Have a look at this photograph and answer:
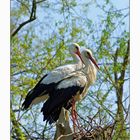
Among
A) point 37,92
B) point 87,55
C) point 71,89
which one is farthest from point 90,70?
point 37,92

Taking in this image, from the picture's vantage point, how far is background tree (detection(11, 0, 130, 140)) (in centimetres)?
514

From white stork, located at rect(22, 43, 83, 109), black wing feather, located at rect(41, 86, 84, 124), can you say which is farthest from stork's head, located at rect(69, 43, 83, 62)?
black wing feather, located at rect(41, 86, 84, 124)

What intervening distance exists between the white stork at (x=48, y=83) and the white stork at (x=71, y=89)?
29 millimetres

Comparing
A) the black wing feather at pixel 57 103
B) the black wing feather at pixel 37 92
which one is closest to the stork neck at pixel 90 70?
the black wing feather at pixel 57 103

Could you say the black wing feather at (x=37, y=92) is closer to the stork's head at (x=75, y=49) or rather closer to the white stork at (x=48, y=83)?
the white stork at (x=48, y=83)

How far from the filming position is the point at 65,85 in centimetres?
518

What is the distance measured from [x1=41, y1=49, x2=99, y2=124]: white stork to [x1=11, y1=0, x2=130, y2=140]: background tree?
61 millimetres

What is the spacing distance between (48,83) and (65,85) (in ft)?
0.35

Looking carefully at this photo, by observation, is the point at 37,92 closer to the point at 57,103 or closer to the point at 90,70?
the point at 57,103

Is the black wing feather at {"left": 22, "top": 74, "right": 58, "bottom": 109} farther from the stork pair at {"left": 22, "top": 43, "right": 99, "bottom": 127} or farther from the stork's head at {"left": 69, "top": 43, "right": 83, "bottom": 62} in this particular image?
the stork's head at {"left": 69, "top": 43, "right": 83, "bottom": 62}

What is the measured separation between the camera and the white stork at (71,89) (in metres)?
4.99

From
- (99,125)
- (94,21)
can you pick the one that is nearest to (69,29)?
(94,21)

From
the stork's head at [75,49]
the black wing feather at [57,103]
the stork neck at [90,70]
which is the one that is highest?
the stork's head at [75,49]
